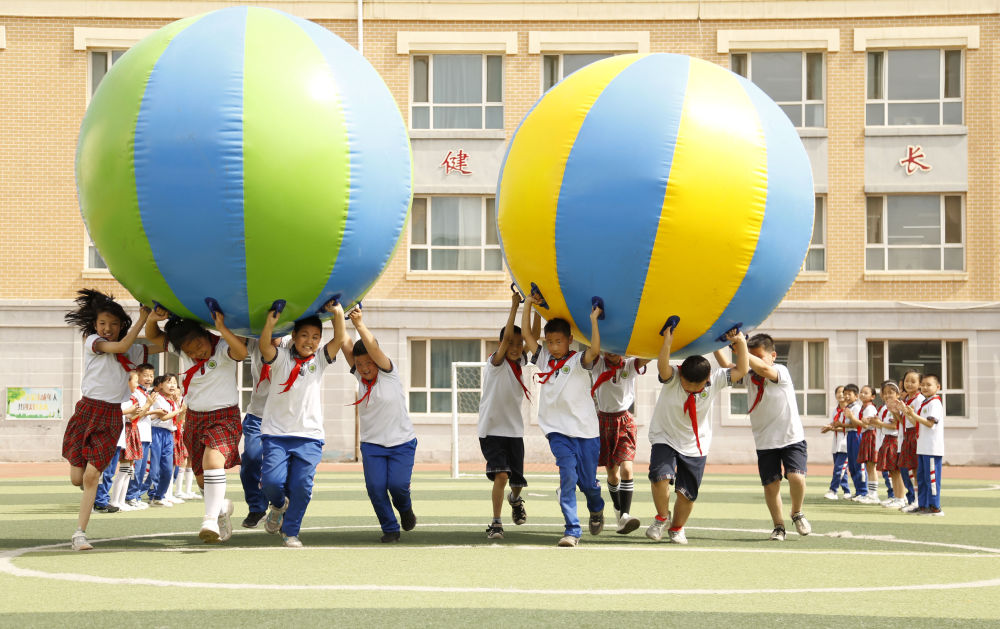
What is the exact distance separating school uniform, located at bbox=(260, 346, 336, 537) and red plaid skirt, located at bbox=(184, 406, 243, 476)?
216mm

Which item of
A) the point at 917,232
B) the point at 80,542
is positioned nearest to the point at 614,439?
the point at 80,542

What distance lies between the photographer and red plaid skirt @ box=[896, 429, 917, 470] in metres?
14.1

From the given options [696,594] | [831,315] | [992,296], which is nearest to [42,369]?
[831,315]

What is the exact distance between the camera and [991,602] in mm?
6383

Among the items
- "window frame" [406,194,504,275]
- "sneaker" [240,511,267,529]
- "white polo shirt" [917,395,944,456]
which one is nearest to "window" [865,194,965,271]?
"window frame" [406,194,504,275]

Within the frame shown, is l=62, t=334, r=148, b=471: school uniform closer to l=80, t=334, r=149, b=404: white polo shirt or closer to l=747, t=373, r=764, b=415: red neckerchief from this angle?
l=80, t=334, r=149, b=404: white polo shirt

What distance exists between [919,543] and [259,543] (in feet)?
17.1

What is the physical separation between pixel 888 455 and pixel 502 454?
7.20 meters

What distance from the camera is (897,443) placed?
49.2 ft

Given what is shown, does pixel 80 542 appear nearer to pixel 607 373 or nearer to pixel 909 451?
pixel 607 373

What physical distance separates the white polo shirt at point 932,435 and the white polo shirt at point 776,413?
402 centimetres

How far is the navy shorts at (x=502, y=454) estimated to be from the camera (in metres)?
9.74

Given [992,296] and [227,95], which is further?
[992,296]

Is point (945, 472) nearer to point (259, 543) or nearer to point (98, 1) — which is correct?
point (259, 543)
